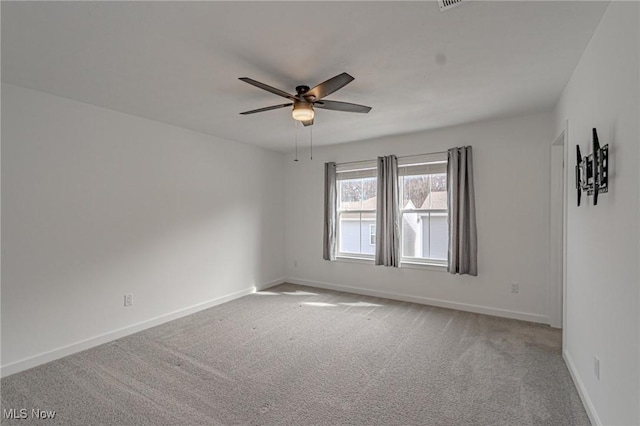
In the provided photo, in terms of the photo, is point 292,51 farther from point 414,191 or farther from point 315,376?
point 414,191

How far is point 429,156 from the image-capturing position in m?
4.38

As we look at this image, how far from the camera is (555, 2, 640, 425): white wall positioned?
4.67 ft

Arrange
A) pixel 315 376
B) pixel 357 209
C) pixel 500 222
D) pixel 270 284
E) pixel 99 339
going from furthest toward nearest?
1. pixel 270 284
2. pixel 357 209
3. pixel 500 222
4. pixel 99 339
5. pixel 315 376

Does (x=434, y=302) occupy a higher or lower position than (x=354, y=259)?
lower

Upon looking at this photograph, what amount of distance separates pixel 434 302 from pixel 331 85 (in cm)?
347

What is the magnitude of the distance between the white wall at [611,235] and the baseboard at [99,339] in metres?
4.15

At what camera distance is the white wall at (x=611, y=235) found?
1.42 metres

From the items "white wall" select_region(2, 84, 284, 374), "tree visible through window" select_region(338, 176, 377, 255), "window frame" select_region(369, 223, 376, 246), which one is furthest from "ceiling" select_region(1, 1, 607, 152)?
"window frame" select_region(369, 223, 376, 246)

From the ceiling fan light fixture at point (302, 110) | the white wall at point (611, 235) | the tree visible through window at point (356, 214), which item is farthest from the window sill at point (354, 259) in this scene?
the ceiling fan light fixture at point (302, 110)

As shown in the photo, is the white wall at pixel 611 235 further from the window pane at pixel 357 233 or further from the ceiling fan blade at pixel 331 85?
the window pane at pixel 357 233

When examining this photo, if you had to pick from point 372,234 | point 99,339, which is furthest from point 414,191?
point 99,339

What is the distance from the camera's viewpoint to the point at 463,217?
4047mm

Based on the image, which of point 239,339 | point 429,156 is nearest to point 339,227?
point 429,156

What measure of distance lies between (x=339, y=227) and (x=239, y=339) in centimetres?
270
